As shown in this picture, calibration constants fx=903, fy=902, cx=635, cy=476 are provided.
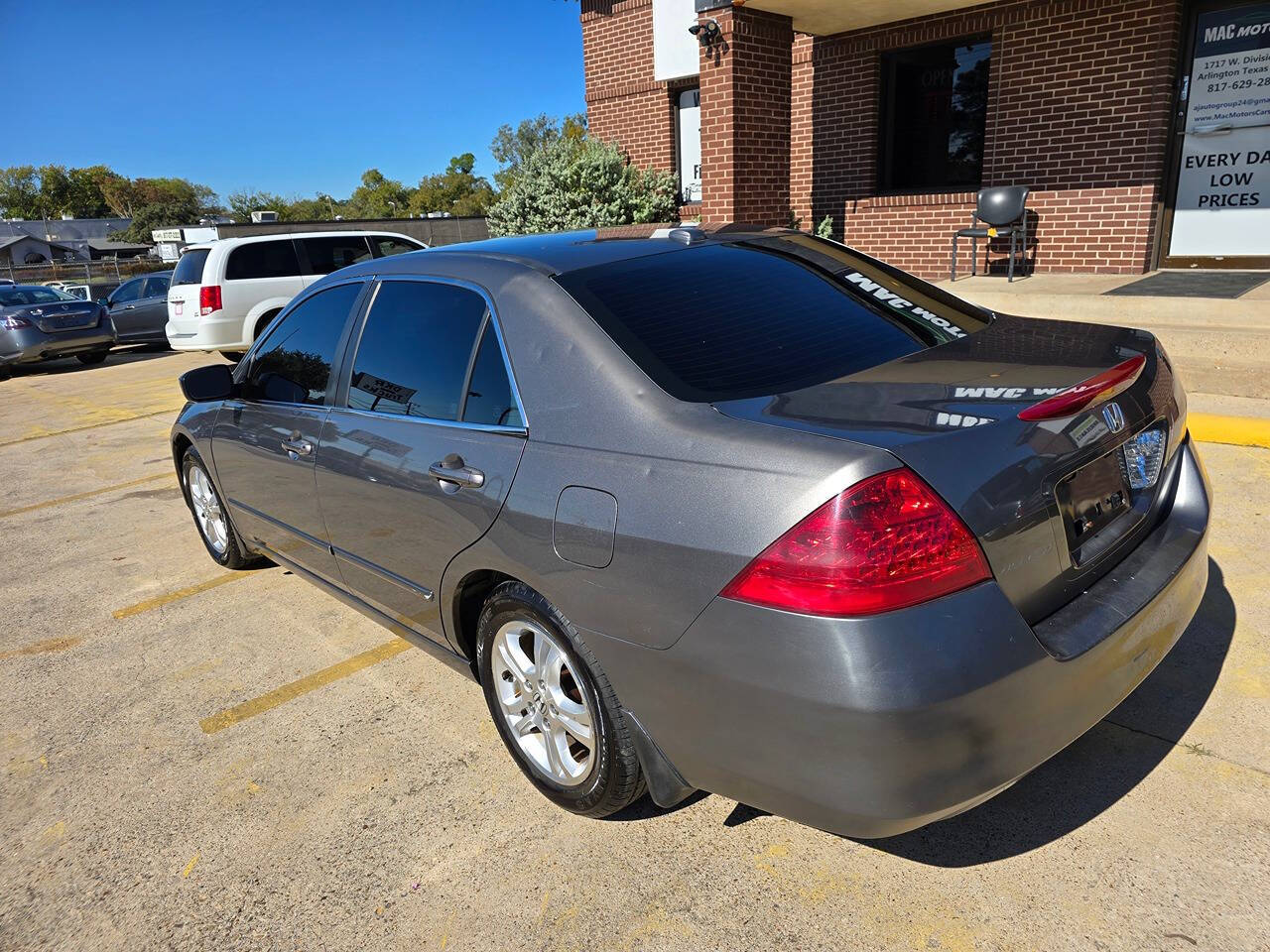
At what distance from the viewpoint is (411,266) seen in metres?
3.29

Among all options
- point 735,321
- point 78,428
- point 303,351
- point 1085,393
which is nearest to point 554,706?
point 735,321

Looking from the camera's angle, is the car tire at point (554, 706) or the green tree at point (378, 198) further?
the green tree at point (378, 198)

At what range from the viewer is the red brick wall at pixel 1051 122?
29.8 ft

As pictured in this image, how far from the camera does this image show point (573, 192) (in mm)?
11562

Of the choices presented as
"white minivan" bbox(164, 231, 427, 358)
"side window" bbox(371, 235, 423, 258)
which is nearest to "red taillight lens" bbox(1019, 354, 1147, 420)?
"white minivan" bbox(164, 231, 427, 358)

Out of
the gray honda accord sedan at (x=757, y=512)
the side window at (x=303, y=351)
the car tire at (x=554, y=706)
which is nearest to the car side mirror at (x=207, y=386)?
the side window at (x=303, y=351)

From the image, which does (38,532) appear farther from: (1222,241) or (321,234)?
(1222,241)

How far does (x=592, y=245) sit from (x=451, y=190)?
5208 inches

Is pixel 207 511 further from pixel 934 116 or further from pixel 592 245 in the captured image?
pixel 934 116

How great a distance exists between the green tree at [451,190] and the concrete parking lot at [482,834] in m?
117

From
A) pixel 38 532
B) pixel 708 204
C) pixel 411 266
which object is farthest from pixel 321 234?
pixel 411 266

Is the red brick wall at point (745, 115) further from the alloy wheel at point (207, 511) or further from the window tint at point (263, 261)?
the alloy wheel at point (207, 511)

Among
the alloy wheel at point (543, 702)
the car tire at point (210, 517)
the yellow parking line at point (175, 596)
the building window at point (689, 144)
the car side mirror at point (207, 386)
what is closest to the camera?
the alloy wheel at point (543, 702)

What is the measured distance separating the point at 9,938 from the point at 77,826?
47 centimetres
